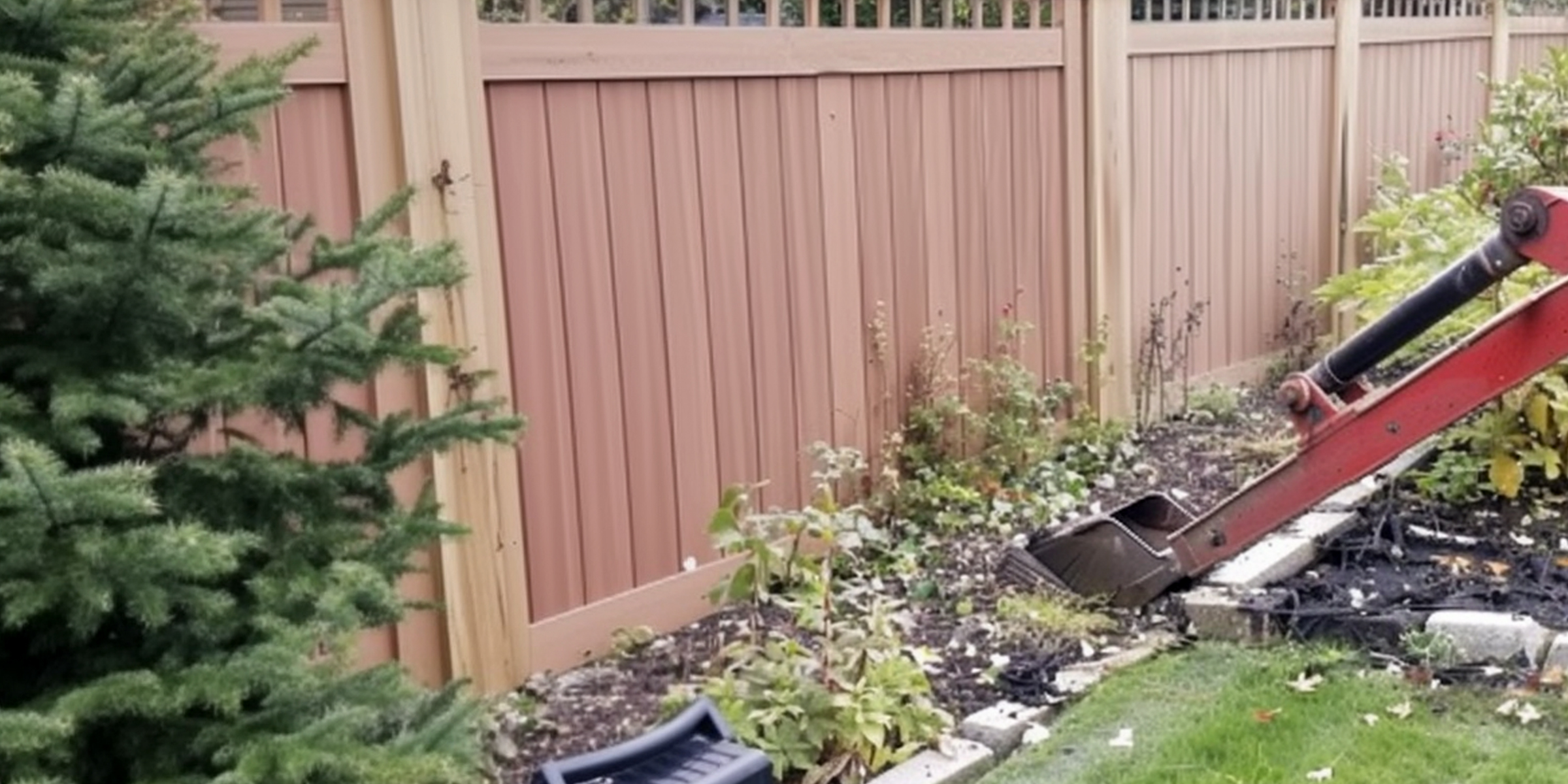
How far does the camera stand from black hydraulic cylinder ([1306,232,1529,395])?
3.90m

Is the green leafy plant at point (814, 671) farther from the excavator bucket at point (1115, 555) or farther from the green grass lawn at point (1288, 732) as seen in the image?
the excavator bucket at point (1115, 555)

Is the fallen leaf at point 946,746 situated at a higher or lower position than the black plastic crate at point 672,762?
lower

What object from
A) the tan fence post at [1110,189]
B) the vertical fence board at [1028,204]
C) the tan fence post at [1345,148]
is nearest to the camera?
the vertical fence board at [1028,204]

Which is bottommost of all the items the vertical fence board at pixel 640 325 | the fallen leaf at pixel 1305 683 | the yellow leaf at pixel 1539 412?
the fallen leaf at pixel 1305 683

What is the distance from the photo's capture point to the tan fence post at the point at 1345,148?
7996 millimetres

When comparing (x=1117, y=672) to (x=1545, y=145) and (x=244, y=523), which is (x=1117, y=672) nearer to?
(x=244, y=523)

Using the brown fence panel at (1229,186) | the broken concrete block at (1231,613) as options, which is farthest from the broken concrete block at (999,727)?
the brown fence panel at (1229,186)

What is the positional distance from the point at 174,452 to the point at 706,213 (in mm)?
2334

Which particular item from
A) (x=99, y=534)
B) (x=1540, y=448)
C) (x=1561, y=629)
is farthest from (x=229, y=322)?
(x=1540, y=448)

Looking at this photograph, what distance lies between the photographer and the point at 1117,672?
4242 mm

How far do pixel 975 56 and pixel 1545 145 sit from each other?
2.47 meters

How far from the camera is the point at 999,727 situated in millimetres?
3826

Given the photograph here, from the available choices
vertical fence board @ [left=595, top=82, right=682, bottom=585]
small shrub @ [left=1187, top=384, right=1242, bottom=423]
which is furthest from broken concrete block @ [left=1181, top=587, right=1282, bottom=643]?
small shrub @ [left=1187, top=384, right=1242, bottom=423]

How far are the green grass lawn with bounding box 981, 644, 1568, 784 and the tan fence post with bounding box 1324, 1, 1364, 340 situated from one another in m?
4.49
